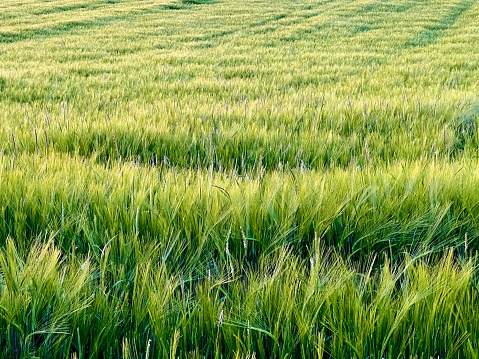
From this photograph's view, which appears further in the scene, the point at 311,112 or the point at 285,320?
the point at 311,112

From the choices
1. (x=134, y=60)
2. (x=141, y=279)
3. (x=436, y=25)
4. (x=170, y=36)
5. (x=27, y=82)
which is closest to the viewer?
(x=141, y=279)

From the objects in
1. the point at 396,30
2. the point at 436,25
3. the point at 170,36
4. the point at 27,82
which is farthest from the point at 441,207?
the point at 436,25

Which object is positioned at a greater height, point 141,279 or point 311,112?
point 141,279

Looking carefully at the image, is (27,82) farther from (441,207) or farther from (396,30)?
(396,30)

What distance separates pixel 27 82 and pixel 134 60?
10.9ft

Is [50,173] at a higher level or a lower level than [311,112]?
higher

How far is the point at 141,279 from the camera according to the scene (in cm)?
105

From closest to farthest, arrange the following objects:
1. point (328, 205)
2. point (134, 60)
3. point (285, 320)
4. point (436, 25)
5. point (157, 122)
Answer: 1. point (285, 320)
2. point (328, 205)
3. point (157, 122)
4. point (134, 60)
5. point (436, 25)

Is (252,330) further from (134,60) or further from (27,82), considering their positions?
(134,60)

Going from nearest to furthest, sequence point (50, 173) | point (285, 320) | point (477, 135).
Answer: point (285, 320), point (50, 173), point (477, 135)

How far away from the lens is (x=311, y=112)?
142 inches

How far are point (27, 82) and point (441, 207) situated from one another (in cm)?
628

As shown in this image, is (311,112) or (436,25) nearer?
(311,112)

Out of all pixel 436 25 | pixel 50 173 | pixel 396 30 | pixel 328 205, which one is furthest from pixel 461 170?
pixel 436 25
